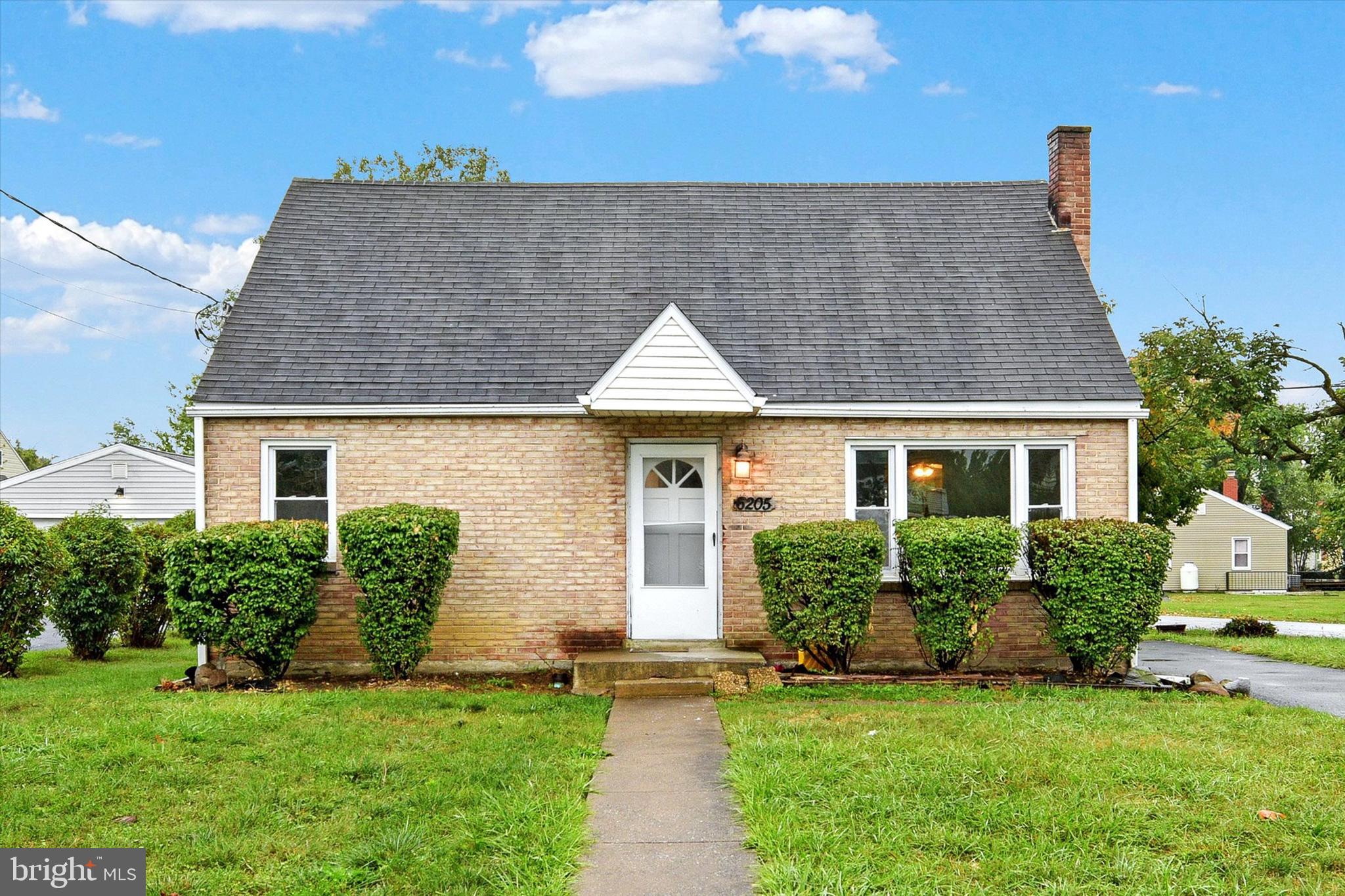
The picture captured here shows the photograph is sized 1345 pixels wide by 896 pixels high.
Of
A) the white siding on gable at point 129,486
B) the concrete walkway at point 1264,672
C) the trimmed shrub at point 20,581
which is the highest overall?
the white siding on gable at point 129,486

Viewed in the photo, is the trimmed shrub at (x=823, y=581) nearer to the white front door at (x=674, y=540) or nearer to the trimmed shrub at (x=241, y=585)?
the white front door at (x=674, y=540)

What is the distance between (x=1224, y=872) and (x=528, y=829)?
3.47 meters

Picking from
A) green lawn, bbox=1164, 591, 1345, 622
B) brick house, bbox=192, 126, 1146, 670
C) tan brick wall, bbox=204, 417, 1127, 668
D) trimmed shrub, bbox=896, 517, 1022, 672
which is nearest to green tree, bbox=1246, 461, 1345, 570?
green lawn, bbox=1164, 591, 1345, 622

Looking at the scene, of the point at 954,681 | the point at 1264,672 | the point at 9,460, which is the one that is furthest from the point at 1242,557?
the point at 9,460

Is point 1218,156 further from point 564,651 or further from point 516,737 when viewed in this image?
point 516,737

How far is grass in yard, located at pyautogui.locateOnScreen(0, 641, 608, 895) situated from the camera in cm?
486

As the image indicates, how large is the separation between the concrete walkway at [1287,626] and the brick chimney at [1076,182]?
10838mm

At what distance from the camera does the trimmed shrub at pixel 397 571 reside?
10.0m

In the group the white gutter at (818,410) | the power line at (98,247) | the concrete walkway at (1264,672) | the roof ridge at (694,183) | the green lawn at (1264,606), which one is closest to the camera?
the concrete walkway at (1264,672)

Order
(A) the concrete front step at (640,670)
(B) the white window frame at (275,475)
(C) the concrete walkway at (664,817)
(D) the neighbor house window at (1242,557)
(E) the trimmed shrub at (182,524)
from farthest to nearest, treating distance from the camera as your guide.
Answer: (D) the neighbor house window at (1242,557)
(E) the trimmed shrub at (182,524)
(B) the white window frame at (275,475)
(A) the concrete front step at (640,670)
(C) the concrete walkway at (664,817)

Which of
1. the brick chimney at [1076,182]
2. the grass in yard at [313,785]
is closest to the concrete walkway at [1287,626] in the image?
the brick chimney at [1076,182]

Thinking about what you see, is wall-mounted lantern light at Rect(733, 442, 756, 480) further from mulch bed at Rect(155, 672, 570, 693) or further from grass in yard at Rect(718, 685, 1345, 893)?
grass in yard at Rect(718, 685, 1345, 893)

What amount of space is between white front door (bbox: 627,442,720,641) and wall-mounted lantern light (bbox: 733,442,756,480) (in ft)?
0.91

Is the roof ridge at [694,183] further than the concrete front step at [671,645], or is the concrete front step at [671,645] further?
the roof ridge at [694,183]
